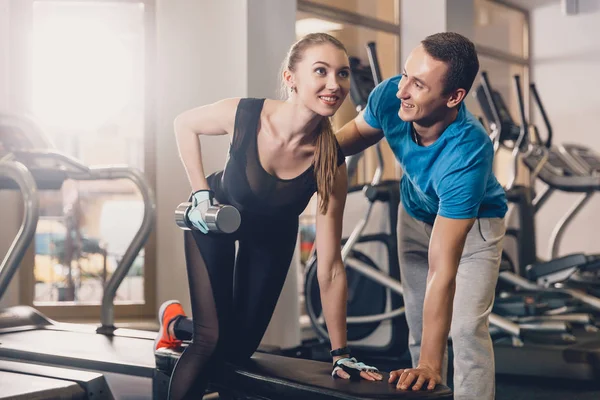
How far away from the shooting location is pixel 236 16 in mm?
4527

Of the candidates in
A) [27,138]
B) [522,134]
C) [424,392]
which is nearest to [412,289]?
[424,392]

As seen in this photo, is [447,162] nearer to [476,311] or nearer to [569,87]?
[476,311]

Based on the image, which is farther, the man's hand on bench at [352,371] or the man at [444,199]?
the man's hand on bench at [352,371]

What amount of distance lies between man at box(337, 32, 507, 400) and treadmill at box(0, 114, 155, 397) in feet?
4.20

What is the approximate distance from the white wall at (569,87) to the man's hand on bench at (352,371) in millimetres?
6480

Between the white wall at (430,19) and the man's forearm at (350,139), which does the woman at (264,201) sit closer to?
the man's forearm at (350,139)

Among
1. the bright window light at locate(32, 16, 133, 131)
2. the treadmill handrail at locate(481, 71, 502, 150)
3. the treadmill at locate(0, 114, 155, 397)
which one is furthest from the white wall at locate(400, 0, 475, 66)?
the treadmill at locate(0, 114, 155, 397)

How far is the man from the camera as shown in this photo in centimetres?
205

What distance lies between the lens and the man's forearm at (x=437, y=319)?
6.82 feet

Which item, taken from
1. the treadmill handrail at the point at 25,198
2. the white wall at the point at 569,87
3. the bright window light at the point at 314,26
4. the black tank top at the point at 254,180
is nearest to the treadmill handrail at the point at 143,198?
the treadmill handrail at the point at 25,198

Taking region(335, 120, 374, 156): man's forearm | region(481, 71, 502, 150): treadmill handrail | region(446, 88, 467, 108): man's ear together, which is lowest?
region(335, 120, 374, 156): man's forearm

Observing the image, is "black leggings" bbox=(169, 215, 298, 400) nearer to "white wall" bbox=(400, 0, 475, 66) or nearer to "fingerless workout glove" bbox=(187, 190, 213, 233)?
"fingerless workout glove" bbox=(187, 190, 213, 233)

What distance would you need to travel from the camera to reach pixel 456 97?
2074mm

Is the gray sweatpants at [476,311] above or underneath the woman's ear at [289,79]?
underneath
